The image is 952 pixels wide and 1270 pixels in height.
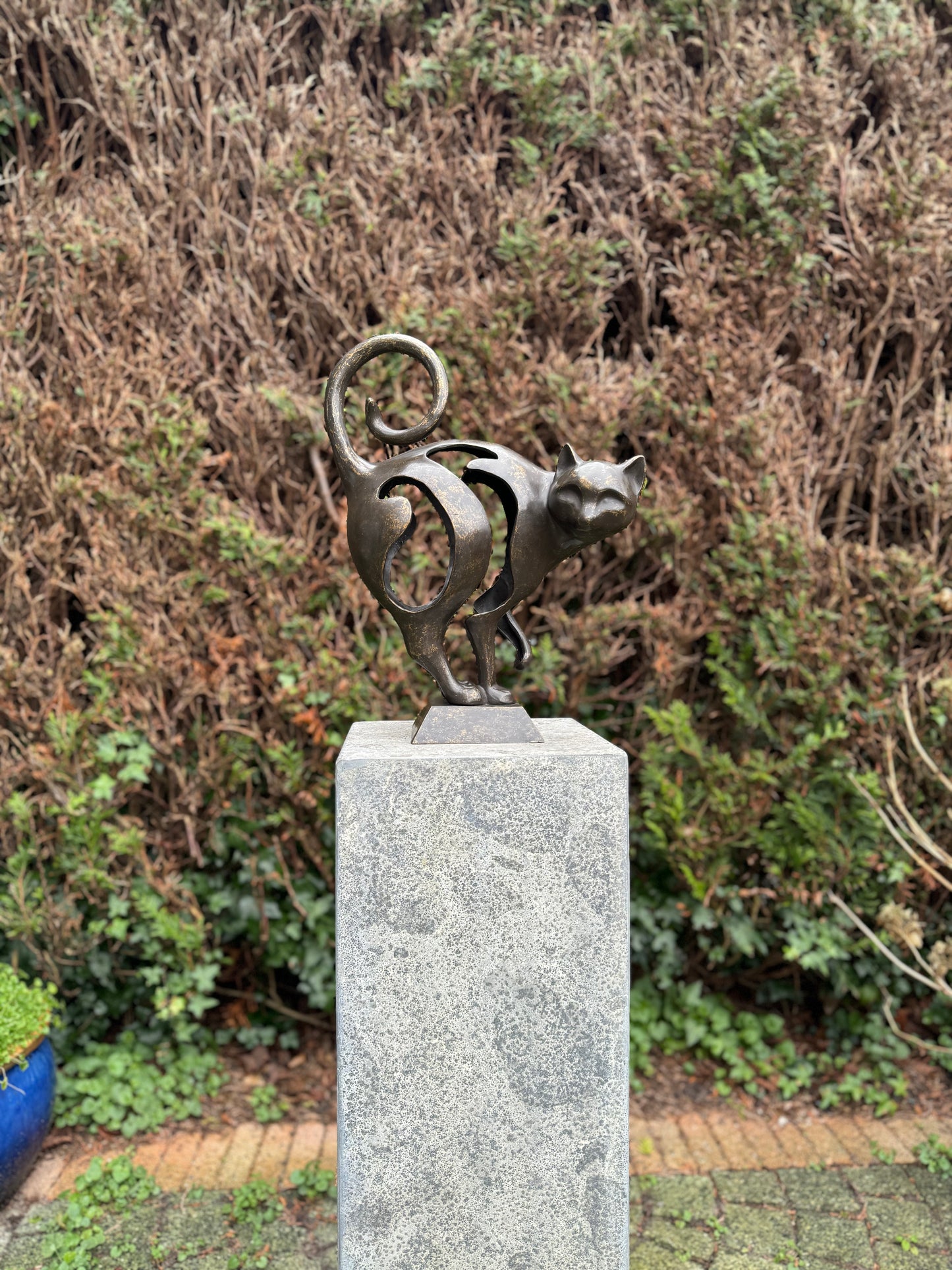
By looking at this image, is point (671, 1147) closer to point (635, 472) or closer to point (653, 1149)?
point (653, 1149)

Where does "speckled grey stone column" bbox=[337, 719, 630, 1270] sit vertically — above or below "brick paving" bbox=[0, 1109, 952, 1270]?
above

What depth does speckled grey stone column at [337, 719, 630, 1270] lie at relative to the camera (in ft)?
6.99

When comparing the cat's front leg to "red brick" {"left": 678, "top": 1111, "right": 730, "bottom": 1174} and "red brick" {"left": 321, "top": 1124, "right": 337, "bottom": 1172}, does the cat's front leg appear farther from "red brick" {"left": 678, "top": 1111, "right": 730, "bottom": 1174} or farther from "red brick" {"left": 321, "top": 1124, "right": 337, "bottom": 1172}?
"red brick" {"left": 678, "top": 1111, "right": 730, "bottom": 1174}

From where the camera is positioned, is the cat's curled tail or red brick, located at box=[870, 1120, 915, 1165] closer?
the cat's curled tail

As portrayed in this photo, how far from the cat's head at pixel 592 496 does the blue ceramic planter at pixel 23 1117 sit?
2523 millimetres

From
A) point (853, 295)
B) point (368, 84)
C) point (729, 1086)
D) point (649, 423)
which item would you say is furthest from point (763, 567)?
point (368, 84)

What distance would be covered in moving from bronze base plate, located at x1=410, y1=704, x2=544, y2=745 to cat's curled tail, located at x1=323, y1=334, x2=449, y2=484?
2.11 feet

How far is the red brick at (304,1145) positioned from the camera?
3.34 metres

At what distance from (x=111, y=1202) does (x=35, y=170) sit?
13.5 ft

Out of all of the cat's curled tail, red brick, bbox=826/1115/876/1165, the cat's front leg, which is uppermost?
the cat's curled tail

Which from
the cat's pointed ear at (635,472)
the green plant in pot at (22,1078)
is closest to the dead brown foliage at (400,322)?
the green plant in pot at (22,1078)

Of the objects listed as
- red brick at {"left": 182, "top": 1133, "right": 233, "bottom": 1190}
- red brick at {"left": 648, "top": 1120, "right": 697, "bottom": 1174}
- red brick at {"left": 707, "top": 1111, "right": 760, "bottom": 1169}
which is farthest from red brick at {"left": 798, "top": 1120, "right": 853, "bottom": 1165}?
red brick at {"left": 182, "top": 1133, "right": 233, "bottom": 1190}

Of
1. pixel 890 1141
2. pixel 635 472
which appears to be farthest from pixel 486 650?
pixel 890 1141

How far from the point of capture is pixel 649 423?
3.99 metres
